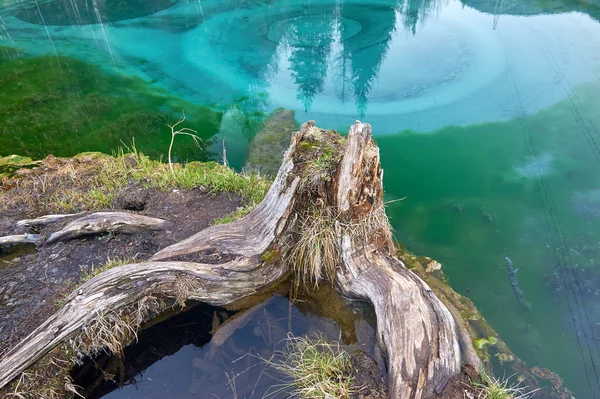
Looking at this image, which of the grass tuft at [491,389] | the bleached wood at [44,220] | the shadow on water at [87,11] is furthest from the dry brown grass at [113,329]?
the shadow on water at [87,11]

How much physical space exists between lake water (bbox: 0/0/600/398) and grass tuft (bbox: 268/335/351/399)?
7.01ft

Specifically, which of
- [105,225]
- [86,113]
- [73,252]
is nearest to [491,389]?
[105,225]

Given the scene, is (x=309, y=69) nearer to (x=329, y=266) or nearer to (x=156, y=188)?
(x=156, y=188)

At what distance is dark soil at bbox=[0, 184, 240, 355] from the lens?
3.74 metres

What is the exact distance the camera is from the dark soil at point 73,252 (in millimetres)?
3736

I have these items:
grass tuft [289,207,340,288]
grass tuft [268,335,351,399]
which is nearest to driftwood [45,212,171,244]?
grass tuft [289,207,340,288]

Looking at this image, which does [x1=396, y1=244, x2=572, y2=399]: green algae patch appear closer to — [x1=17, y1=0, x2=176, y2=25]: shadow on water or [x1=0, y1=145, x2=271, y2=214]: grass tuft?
[x1=0, y1=145, x2=271, y2=214]: grass tuft

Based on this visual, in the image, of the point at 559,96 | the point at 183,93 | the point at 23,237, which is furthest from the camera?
the point at 183,93

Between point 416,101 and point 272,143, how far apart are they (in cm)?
365

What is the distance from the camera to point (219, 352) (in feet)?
12.7

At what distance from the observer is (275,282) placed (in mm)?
4305

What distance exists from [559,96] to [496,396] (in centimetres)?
799

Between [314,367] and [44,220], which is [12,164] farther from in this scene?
[314,367]

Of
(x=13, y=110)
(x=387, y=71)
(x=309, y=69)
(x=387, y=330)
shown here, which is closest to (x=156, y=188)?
(x=387, y=330)
